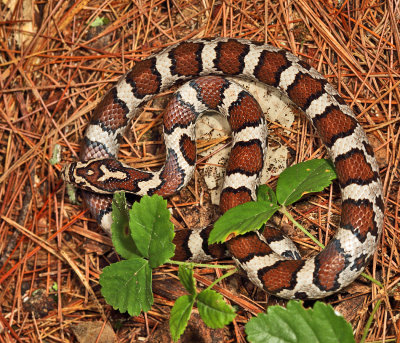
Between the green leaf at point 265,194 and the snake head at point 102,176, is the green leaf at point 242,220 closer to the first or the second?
the green leaf at point 265,194

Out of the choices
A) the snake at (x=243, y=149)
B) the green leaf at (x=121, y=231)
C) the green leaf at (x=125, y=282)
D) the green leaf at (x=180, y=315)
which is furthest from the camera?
the snake at (x=243, y=149)

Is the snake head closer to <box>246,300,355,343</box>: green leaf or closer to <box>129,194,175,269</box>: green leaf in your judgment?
<box>129,194,175,269</box>: green leaf

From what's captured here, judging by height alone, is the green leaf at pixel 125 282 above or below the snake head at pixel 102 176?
below

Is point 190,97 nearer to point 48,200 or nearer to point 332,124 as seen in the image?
point 332,124

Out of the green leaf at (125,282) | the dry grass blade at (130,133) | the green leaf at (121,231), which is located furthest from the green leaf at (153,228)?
the dry grass blade at (130,133)

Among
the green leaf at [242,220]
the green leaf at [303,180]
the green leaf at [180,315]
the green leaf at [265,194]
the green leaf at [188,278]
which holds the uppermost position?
the green leaf at [303,180]

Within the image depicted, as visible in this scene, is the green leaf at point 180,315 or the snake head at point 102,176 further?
the snake head at point 102,176

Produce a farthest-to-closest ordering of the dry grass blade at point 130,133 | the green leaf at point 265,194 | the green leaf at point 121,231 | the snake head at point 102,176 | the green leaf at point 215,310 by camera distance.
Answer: the snake head at point 102,176
the dry grass blade at point 130,133
the green leaf at point 265,194
the green leaf at point 121,231
the green leaf at point 215,310

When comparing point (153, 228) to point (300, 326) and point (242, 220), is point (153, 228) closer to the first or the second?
point (242, 220)

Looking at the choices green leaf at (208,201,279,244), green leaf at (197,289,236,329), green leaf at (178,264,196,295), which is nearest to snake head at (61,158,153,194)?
green leaf at (208,201,279,244)
